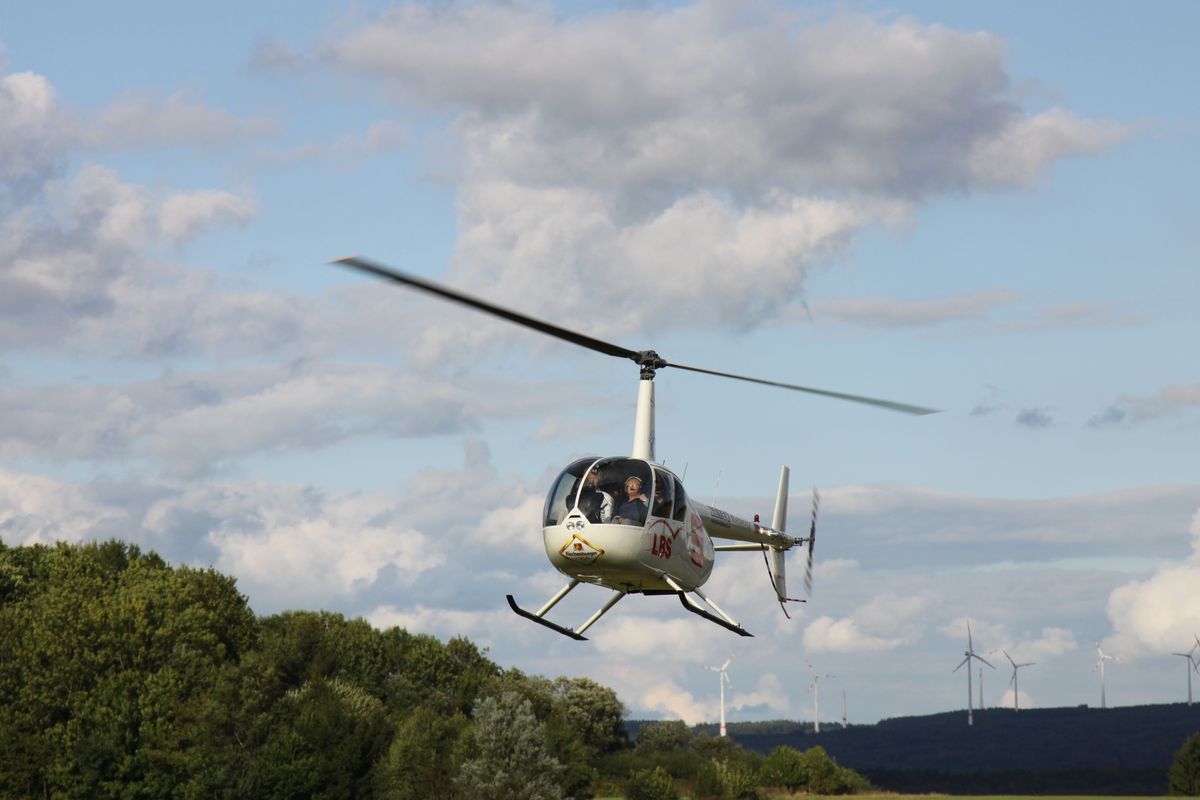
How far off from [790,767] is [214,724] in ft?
324

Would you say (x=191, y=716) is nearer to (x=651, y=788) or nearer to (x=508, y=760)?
(x=508, y=760)

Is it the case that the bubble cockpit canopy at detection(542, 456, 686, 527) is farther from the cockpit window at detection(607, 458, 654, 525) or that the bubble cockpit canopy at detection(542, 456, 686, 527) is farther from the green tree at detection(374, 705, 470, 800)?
the green tree at detection(374, 705, 470, 800)

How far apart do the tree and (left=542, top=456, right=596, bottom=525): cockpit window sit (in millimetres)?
68778

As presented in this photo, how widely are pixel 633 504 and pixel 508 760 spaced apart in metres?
71.6

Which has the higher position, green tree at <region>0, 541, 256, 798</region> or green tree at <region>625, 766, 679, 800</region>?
green tree at <region>0, 541, 256, 798</region>

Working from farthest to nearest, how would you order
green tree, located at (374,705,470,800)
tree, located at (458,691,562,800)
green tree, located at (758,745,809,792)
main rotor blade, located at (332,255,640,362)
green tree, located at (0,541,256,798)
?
green tree, located at (758,745,809,792), tree, located at (458,691,562,800), green tree, located at (374,705,470,800), green tree, located at (0,541,256,798), main rotor blade, located at (332,255,640,362)

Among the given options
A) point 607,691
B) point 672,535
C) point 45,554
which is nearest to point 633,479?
point 672,535

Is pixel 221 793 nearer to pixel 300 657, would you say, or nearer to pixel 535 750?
pixel 535 750

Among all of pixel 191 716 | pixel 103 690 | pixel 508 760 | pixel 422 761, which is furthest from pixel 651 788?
pixel 103 690

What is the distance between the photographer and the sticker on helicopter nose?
3581cm

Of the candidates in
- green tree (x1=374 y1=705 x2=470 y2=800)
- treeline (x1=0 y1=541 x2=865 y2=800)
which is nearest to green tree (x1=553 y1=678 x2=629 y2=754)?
treeline (x1=0 y1=541 x2=865 y2=800)

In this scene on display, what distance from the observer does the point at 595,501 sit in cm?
3625

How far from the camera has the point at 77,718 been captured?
314 ft

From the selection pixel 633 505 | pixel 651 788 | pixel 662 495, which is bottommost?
pixel 651 788
